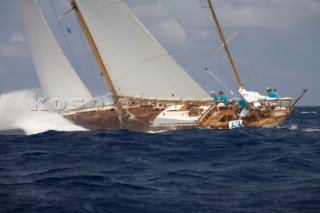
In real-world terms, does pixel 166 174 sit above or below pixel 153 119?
below

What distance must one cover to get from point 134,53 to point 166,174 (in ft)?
43.3

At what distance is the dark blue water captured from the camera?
9.30 meters

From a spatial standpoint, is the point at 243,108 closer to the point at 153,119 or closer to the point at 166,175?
the point at 153,119

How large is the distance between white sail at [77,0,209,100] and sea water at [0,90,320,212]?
15.3 ft

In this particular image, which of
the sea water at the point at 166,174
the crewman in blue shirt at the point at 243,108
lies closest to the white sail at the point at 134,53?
the crewman in blue shirt at the point at 243,108

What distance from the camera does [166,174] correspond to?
39.8 feet

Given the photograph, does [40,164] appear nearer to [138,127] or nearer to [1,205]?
[1,205]

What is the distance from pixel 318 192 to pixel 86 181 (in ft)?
18.8

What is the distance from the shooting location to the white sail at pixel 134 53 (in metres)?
24.1

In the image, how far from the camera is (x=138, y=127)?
84.7 ft

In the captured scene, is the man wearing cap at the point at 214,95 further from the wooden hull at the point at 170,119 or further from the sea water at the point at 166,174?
the sea water at the point at 166,174

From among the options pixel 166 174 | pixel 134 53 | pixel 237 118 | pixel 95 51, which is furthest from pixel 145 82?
pixel 166 174

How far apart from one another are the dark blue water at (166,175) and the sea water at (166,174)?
0.02 meters

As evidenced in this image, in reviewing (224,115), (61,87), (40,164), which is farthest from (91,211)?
(61,87)
